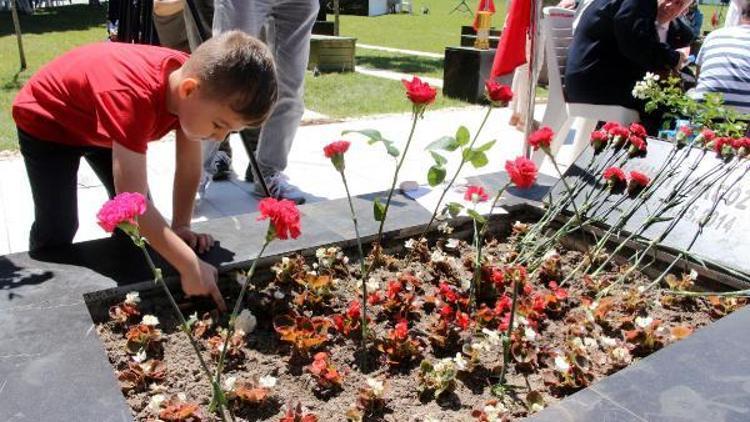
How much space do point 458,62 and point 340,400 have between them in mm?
6371

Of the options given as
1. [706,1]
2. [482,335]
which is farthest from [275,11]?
[706,1]

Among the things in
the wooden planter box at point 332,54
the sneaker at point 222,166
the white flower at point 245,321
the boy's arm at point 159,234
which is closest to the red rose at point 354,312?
the white flower at point 245,321

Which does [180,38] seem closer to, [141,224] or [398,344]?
[141,224]

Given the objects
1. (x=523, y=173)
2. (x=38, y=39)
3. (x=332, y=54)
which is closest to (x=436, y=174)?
(x=523, y=173)

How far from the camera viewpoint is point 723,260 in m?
2.13

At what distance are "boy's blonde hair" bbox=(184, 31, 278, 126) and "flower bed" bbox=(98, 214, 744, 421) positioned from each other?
56 centimetres

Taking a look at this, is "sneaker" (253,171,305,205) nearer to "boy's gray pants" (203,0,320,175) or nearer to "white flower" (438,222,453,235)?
"boy's gray pants" (203,0,320,175)

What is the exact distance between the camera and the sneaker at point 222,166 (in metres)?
4.01

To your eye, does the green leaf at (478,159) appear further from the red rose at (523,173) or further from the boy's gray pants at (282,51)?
the boy's gray pants at (282,51)

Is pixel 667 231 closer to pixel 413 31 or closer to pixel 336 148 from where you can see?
pixel 336 148

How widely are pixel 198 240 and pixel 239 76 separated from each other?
2.13 feet

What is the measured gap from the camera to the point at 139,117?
69.5 inches

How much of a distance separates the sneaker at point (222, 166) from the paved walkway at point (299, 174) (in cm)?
7

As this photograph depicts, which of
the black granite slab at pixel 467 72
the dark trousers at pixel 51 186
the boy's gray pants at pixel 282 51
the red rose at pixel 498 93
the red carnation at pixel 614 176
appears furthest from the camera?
the black granite slab at pixel 467 72
